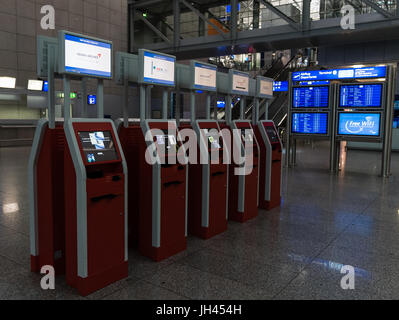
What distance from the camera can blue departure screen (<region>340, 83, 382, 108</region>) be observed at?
7953 millimetres

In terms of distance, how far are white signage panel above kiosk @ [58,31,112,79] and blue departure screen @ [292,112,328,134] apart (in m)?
6.95

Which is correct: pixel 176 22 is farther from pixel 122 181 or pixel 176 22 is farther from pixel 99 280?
pixel 99 280

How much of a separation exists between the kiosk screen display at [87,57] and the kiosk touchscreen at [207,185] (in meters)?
1.27

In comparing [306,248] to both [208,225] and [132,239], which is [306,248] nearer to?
[208,225]

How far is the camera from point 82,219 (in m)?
2.49

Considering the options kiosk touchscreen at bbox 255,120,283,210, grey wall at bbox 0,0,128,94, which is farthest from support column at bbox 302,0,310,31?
grey wall at bbox 0,0,128,94

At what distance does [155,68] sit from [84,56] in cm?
80

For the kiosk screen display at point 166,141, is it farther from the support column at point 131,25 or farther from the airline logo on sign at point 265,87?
the support column at point 131,25

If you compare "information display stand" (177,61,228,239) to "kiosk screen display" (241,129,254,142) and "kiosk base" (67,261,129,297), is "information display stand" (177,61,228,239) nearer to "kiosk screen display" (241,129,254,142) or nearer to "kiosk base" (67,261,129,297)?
"kiosk screen display" (241,129,254,142)

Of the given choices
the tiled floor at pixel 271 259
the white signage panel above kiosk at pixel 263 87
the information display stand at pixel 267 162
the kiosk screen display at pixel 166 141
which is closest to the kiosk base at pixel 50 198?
the tiled floor at pixel 271 259

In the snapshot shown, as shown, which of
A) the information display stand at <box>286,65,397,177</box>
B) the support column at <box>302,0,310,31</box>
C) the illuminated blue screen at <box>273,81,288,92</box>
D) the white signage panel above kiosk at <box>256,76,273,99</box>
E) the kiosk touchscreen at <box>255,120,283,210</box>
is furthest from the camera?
the illuminated blue screen at <box>273,81,288,92</box>

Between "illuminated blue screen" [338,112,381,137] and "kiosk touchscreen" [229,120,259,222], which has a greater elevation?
"illuminated blue screen" [338,112,381,137]
